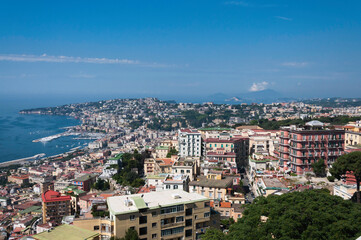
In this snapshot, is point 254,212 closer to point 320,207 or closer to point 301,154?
point 320,207

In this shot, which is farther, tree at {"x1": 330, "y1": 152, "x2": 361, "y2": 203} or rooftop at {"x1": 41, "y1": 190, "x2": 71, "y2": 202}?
rooftop at {"x1": 41, "y1": 190, "x2": 71, "y2": 202}

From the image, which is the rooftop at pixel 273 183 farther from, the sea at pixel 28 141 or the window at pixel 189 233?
the sea at pixel 28 141

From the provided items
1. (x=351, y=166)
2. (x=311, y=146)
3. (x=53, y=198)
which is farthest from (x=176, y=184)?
(x=53, y=198)

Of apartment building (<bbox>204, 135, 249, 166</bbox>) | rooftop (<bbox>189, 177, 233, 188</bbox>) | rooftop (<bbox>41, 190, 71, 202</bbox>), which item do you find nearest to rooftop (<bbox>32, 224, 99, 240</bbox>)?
rooftop (<bbox>189, 177, 233, 188</bbox>)

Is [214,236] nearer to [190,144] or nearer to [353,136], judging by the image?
[353,136]

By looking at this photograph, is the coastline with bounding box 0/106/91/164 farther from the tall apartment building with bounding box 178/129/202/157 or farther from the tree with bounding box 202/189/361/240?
the tree with bounding box 202/189/361/240

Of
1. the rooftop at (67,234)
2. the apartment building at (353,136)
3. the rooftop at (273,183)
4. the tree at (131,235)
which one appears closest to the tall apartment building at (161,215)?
the tree at (131,235)
